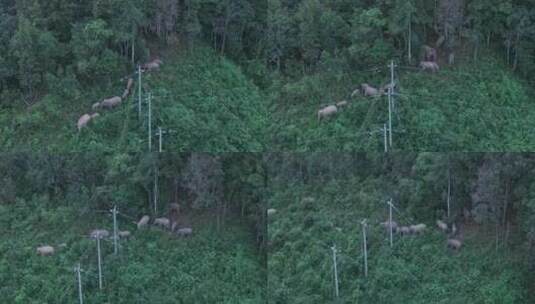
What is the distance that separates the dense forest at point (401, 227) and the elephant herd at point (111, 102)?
1.35m

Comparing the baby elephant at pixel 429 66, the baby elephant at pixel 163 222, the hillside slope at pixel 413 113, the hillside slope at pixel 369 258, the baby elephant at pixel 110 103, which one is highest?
the baby elephant at pixel 429 66

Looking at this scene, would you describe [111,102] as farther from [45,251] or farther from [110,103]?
[45,251]

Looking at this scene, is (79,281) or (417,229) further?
(417,229)

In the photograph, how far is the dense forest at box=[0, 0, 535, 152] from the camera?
7.32m

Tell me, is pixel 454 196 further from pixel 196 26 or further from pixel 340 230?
pixel 196 26

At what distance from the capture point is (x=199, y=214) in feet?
24.6

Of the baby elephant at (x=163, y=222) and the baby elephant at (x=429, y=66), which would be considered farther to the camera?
the baby elephant at (x=429, y=66)

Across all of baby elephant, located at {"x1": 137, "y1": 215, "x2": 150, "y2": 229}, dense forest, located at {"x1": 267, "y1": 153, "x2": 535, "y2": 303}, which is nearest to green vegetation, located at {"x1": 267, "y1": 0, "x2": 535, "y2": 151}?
dense forest, located at {"x1": 267, "y1": 153, "x2": 535, "y2": 303}

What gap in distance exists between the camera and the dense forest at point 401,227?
7.14 meters

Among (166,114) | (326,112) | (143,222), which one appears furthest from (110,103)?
(326,112)

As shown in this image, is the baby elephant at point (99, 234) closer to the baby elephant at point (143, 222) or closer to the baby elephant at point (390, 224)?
the baby elephant at point (143, 222)

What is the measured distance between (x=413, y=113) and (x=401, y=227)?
3.29 feet

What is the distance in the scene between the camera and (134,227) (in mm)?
7484

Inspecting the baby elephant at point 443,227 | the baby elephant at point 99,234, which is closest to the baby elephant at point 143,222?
the baby elephant at point 99,234
